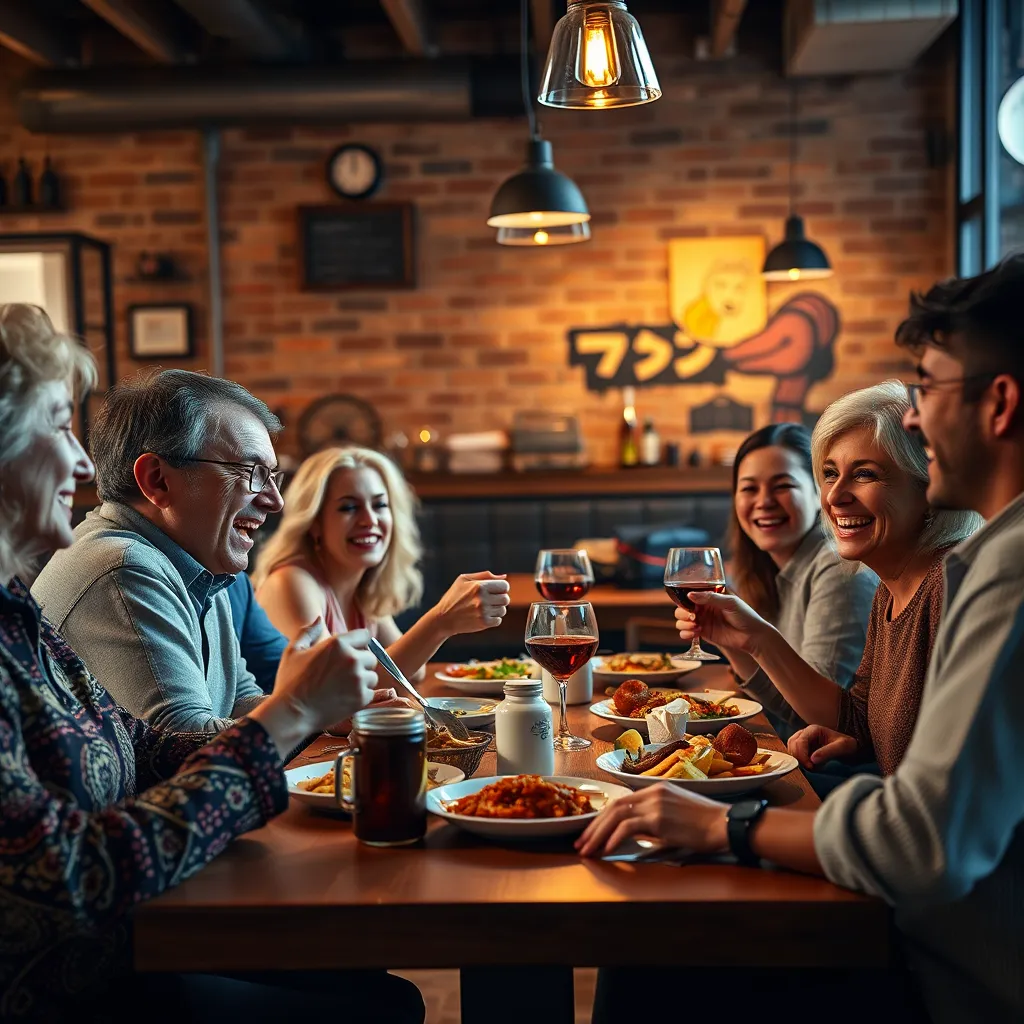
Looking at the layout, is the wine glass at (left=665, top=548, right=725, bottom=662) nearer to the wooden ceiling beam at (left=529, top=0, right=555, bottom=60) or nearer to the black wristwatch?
the black wristwatch

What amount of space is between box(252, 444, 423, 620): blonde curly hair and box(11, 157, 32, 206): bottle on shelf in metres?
3.62

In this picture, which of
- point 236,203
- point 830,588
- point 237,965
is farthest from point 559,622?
point 236,203

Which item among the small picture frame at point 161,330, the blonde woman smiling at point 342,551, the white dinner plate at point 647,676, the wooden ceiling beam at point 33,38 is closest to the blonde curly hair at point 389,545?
the blonde woman smiling at point 342,551

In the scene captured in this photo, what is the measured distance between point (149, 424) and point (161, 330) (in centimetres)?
426

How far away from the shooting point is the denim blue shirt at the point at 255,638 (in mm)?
2607

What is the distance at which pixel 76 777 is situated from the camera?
132 centimetres

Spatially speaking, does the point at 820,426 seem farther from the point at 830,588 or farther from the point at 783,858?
the point at 783,858

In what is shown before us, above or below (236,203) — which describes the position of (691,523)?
below

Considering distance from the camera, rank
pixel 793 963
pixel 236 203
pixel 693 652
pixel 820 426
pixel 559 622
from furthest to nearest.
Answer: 1. pixel 236 203
2. pixel 693 652
3. pixel 820 426
4. pixel 559 622
5. pixel 793 963

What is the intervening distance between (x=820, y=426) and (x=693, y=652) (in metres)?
0.53

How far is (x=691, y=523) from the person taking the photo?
17.7 ft

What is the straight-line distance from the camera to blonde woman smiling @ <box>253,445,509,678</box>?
113 inches

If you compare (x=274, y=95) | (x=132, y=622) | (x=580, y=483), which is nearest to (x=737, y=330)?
(x=580, y=483)

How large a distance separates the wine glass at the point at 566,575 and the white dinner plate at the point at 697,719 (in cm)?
33
